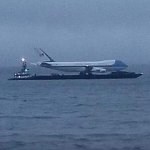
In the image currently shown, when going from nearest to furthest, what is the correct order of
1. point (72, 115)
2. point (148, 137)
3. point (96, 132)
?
point (148, 137)
point (96, 132)
point (72, 115)

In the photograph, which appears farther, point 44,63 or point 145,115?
point 44,63

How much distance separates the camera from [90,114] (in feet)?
146

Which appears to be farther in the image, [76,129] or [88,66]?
[88,66]

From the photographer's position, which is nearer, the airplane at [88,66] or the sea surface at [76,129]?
the sea surface at [76,129]

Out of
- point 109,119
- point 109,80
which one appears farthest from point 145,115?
point 109,80

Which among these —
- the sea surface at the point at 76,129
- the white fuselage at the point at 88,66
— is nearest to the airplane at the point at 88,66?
the white fuselage at the point at 88,66

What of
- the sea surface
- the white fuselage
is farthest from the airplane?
the sea surface

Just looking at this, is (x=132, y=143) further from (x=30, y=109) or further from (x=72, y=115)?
(x=30, y=109)

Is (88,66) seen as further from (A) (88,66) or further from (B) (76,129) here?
(B) (76,129)

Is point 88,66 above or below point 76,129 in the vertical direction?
above

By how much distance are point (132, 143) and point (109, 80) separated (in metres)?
86.8

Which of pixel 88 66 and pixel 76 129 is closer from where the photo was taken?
pixel 76 129

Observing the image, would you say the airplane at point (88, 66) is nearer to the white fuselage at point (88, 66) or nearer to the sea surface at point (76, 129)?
the white fuselage at point (88, 66)

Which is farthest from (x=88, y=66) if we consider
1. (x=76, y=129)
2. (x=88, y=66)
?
(x=76, y=129)
